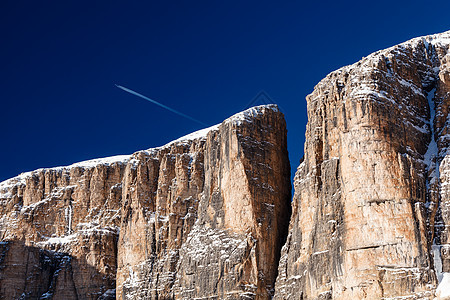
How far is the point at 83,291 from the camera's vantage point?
14450 cm

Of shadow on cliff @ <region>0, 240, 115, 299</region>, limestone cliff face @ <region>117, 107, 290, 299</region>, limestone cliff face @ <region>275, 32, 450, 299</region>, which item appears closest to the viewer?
limestone cliff face @ <region>275, 32, 450, 299</region>

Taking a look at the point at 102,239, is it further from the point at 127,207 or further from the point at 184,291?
the point at 184,291

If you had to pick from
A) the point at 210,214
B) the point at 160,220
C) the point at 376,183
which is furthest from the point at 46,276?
the point at 376,183

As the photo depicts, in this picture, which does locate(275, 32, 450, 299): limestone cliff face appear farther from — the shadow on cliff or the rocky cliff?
the shadow on cliff

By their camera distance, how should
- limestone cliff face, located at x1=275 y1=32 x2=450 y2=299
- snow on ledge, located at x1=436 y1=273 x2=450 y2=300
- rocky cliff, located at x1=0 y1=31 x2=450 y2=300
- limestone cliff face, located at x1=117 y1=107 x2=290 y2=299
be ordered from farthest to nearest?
1. limestone cliff face, located at x1=117 y1=107 x2=290 y2=299
2. rocky cliff, located at x1=0 y1=31 x2=450 y2=300
3. limestone cliff face, located at x1=275 y1=32 x2=450 y2=299
4. snow on ledge, located at x1=436 y1=273 x2=450 y2=300

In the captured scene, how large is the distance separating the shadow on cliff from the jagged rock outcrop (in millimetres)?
176

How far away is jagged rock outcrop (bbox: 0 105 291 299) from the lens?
118 metres

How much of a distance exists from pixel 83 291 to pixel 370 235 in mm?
64715

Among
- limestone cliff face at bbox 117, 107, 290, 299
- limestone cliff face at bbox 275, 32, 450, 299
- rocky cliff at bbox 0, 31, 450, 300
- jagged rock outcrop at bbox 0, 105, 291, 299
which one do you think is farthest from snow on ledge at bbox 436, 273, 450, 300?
jagged rock outcrop at bbox 0, 105, 291, 299

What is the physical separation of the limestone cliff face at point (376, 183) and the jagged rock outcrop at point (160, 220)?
26.7 ft

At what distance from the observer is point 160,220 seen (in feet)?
455

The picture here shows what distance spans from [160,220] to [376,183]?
4957 centimetres

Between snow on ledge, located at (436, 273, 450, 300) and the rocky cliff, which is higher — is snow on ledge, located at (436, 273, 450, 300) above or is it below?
below

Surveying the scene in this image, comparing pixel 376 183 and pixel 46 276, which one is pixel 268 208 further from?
pixel 46 276
